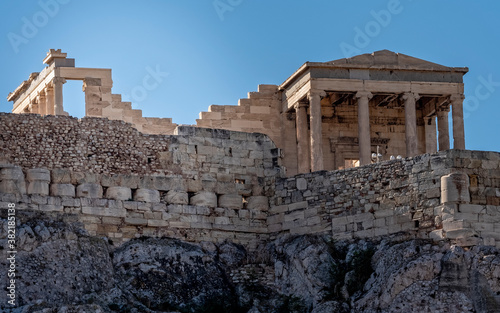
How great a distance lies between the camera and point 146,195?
1613 inches

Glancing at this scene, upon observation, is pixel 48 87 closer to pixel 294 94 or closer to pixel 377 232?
pixel 294 94

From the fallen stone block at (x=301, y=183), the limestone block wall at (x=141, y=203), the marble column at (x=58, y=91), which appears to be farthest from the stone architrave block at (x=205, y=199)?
the marble column at (x=58, y=91)

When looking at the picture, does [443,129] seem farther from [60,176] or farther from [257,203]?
[60,176]

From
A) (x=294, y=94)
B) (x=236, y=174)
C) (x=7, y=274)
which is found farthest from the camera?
(x=294, y=94)

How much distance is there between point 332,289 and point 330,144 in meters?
18.6

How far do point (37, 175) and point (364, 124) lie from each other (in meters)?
19.1

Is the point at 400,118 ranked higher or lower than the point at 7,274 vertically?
higher

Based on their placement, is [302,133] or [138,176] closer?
[138,176]

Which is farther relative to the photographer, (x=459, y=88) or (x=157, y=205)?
(x=459, y=88)

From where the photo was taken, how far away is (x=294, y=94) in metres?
56.8

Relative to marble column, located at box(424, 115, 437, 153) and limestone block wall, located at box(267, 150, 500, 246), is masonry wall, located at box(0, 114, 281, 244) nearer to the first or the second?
limestone block wall, located at box(267, 150, 500, 246)

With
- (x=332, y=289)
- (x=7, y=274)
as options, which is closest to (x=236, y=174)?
(x=332, y=289)

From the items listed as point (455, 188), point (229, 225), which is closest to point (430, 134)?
point (229, 225)

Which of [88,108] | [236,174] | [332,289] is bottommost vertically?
[332,289]
